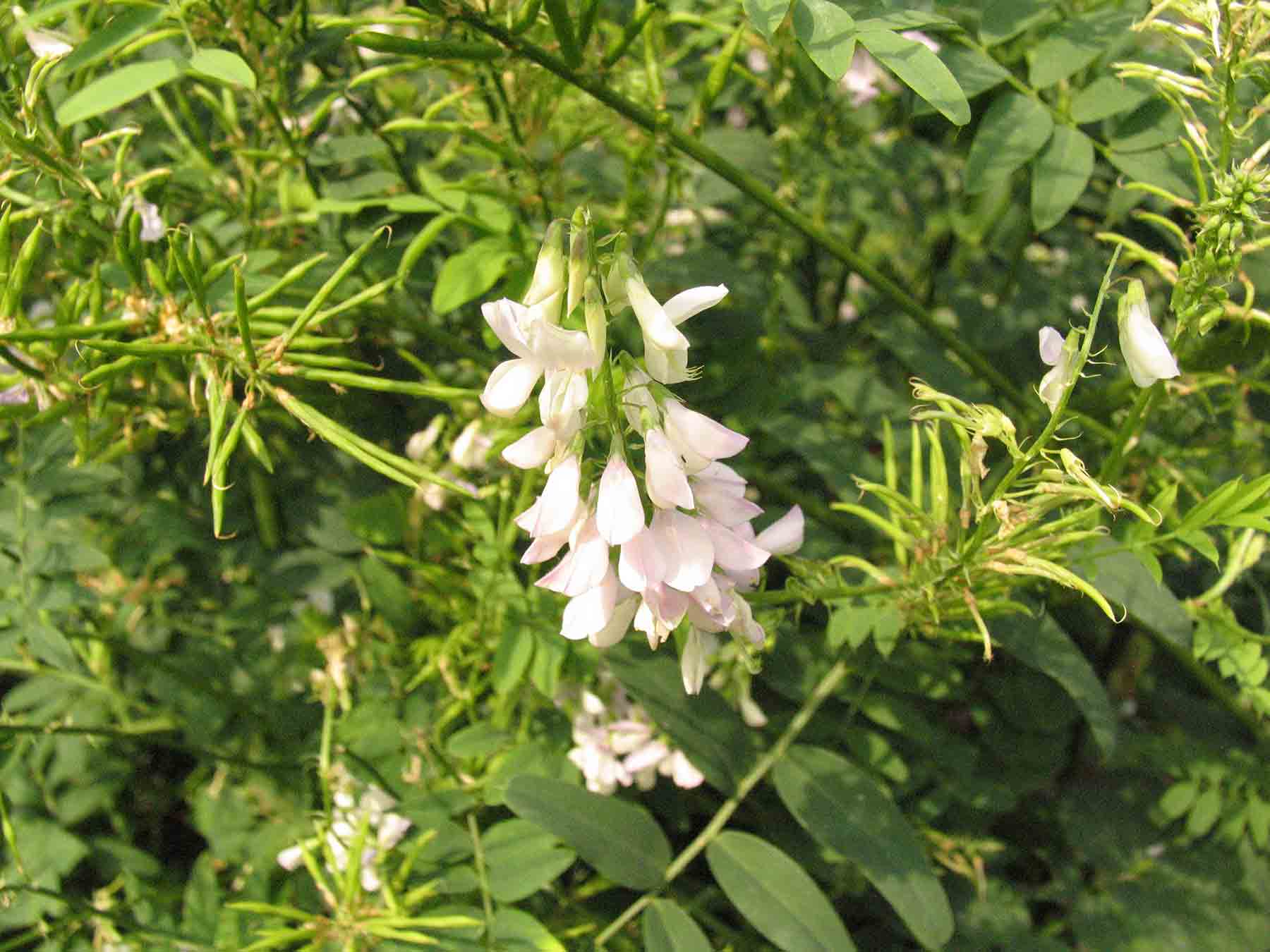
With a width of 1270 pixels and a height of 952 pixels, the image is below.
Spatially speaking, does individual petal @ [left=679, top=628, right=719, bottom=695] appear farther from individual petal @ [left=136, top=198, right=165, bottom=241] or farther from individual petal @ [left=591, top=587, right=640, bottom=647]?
individual petal @ [left=136, top=198, right=165, bottom=241]

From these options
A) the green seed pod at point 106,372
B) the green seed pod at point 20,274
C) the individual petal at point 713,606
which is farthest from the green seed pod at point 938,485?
the green seed pod at point 20,274

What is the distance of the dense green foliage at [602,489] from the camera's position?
95 centimetres

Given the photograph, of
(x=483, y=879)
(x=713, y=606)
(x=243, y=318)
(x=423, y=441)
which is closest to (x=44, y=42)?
(x=243, y=318)

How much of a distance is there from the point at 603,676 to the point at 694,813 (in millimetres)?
303

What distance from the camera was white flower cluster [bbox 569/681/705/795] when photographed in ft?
4.19

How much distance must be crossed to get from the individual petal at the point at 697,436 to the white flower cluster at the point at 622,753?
589 millimetres

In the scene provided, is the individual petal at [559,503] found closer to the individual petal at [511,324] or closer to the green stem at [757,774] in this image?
the individual petal at [511,324]

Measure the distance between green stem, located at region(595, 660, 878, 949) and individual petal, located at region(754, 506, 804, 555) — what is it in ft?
1.47

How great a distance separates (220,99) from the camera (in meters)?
1.42

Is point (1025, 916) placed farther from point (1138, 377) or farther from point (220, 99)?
point (220, 99)

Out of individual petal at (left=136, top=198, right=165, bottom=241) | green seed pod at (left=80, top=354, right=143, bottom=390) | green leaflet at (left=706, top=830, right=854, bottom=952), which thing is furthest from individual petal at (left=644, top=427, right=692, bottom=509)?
individual petal at (left=136, top=198, right=165, bottom=241)

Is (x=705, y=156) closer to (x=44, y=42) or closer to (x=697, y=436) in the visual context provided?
(x=697, y=436)

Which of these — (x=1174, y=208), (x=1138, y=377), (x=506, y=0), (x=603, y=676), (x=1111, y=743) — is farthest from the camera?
(x=1174, y=208)

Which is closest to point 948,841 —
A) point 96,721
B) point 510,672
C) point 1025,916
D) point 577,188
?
point 1025,916
